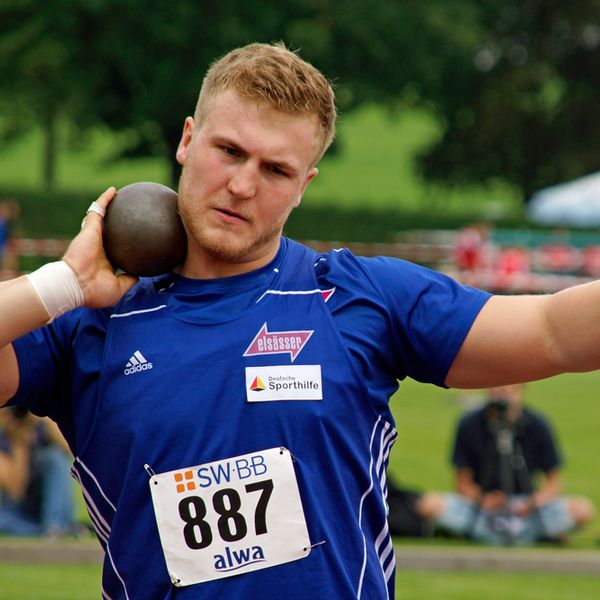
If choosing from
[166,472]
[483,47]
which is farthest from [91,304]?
[483,47]

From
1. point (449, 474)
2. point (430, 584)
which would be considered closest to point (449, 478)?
point (449, 474)

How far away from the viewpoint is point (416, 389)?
67.7ft

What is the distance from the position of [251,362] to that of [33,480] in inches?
282

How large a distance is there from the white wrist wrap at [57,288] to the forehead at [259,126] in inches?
20.0

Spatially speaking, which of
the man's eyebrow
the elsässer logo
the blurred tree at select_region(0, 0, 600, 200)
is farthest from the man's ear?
the blurred tree at select_region(0, 0, 600, 200)

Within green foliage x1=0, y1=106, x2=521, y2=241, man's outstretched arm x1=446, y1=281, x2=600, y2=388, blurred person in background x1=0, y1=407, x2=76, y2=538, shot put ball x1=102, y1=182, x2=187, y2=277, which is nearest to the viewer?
man's outstretched arm x1=446, y1=281, x2=600, y2=388

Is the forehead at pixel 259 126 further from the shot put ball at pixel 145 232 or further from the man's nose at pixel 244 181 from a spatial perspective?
the shot put ball at pixel 145 232

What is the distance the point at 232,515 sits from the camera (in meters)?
3.41

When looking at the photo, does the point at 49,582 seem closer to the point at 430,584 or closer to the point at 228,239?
the point at 430,584

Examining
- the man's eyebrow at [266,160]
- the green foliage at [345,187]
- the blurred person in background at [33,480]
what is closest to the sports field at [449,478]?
the blurred person in background at [33,480]

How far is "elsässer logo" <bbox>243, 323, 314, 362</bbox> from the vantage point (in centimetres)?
346

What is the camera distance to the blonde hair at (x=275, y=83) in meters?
3.49

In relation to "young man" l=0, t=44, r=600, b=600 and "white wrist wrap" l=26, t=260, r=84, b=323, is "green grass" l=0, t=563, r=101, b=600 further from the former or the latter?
"white wrist wrap" l=26, t=260, r=84, b=323

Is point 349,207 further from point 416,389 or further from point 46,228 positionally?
point 416,389
